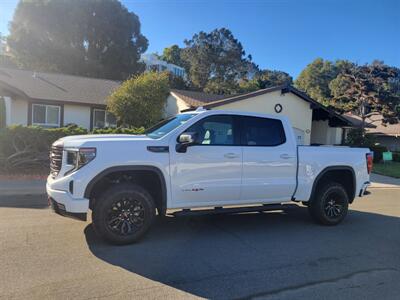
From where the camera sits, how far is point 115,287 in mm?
4469

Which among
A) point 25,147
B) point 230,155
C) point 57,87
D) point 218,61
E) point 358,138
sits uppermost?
point 218,61

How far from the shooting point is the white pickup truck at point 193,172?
577 cm

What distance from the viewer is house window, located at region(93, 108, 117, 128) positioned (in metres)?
24.2

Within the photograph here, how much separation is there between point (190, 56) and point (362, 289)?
56.2 meters

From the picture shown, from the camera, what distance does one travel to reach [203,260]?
5465 millimetres

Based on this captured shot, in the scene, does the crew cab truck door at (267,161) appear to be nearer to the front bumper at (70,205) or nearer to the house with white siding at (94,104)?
the front bumper at (70,205)

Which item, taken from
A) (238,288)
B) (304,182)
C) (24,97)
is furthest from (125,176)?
(24,97)

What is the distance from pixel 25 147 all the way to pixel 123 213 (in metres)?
8.88

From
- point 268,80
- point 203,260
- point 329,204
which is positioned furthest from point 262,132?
point 268,80

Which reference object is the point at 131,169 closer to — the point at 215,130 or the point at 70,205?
the point at 70,205

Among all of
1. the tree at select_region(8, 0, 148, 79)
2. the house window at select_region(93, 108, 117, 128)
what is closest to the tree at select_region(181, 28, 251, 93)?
the tree at select_region(8, 0, 148, 79)

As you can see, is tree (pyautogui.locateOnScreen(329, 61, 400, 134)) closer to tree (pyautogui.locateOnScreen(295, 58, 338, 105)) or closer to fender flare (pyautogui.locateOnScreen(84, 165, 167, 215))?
fender flare (pyautogui.locateOnScreen(84, 165, 167, 215))

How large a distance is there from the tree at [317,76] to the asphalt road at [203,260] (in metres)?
67.5

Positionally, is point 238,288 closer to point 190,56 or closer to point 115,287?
point 115,287
